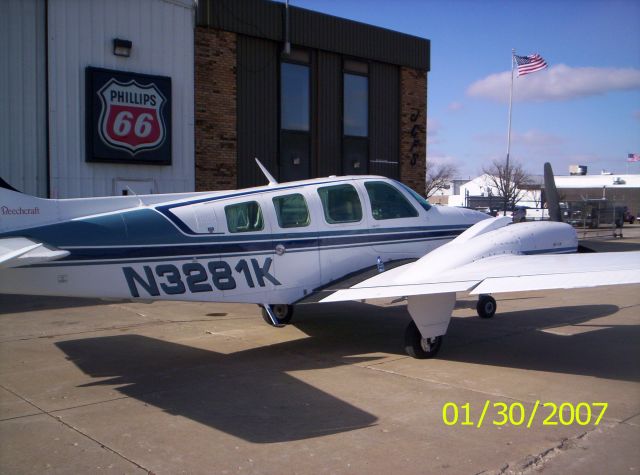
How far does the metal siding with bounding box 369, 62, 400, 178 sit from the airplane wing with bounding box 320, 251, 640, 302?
41.6 ft

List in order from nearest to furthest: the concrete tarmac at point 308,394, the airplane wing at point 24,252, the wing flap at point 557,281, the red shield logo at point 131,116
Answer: the concrete tarmac at point 308,394
the airplane wing at point 24,252
the wing flap at point 557,281
the red shield logo at point 131,116

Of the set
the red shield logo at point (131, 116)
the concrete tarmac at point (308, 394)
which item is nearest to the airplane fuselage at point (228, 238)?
the concrete tarmac at point (308, 394)

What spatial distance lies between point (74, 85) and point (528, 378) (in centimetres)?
1228

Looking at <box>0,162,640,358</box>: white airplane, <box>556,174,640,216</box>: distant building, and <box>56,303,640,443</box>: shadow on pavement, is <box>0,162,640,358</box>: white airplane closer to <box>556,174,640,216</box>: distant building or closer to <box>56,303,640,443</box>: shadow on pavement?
<box>56,303,640,443</box>: shadow on pavement

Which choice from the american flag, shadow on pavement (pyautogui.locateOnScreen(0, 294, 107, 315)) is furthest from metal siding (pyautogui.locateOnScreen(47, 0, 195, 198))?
the american flag

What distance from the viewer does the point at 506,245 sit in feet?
28.6

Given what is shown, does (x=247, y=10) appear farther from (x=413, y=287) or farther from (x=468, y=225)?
(x=413, y=287)

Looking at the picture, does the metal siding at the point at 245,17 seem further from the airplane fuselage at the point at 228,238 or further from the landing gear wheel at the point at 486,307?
the landing gear wheel at the point at 486,307

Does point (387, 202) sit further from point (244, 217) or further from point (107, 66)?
point (107, 66)

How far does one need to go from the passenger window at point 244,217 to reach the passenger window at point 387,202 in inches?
76.2

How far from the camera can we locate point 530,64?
109ft

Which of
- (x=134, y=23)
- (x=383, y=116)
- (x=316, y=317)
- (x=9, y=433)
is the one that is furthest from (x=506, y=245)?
(x=383, y=116)

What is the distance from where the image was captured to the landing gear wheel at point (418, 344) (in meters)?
8.19
